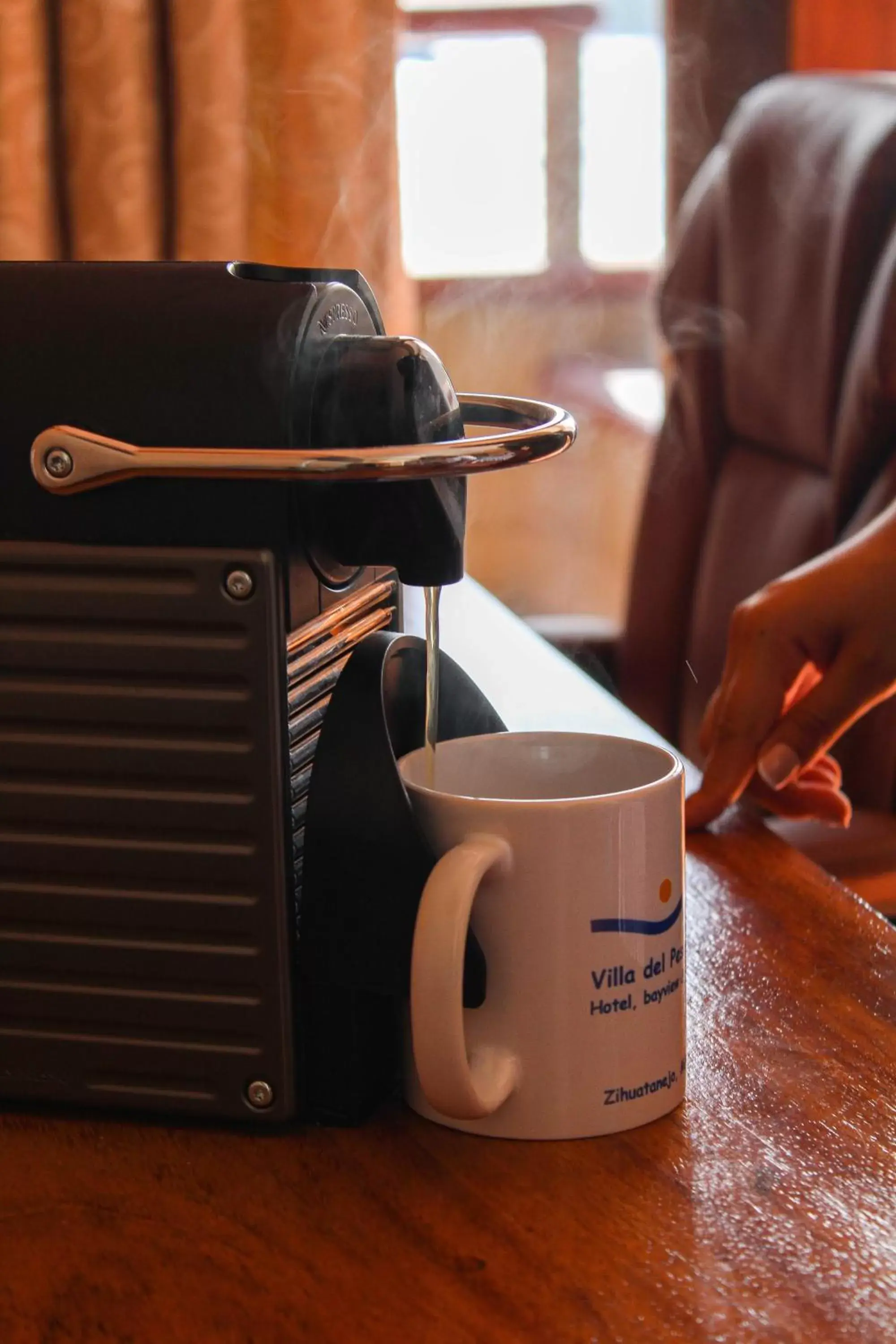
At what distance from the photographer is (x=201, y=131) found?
5.07 feet

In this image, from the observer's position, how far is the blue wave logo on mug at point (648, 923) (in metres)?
0.44

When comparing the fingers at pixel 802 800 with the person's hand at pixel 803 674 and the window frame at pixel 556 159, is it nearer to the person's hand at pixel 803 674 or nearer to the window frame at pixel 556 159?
the person's hand at pixel 803 674

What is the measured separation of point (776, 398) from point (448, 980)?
3.61 ft

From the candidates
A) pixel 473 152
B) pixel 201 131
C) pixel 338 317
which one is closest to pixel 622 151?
pixel 473 152

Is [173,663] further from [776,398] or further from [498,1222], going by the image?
[776,398]

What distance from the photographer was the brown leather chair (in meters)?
1.20

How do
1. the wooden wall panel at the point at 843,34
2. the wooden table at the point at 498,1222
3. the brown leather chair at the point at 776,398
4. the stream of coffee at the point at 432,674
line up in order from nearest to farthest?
the wooden table at the point at 498,1222 → the stream of coffee at the point at 432,674 → the brown leather chair at the point at 776,398 → the wooden wall panel at the point at 843,34

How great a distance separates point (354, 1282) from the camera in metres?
0.38

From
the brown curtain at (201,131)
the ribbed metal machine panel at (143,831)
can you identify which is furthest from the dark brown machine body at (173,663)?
the brown curtain at (201,131)

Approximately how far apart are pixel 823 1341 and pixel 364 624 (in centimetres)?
27

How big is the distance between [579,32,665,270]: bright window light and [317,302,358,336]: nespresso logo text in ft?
8.42

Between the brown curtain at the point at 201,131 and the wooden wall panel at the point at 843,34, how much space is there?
547 mm

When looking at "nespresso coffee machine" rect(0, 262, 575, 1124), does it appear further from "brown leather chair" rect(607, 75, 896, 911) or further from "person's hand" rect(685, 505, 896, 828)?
"brown leather chair" rect(607, 75, 896, 911)

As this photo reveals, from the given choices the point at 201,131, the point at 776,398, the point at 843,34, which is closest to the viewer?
the point at 776,398
